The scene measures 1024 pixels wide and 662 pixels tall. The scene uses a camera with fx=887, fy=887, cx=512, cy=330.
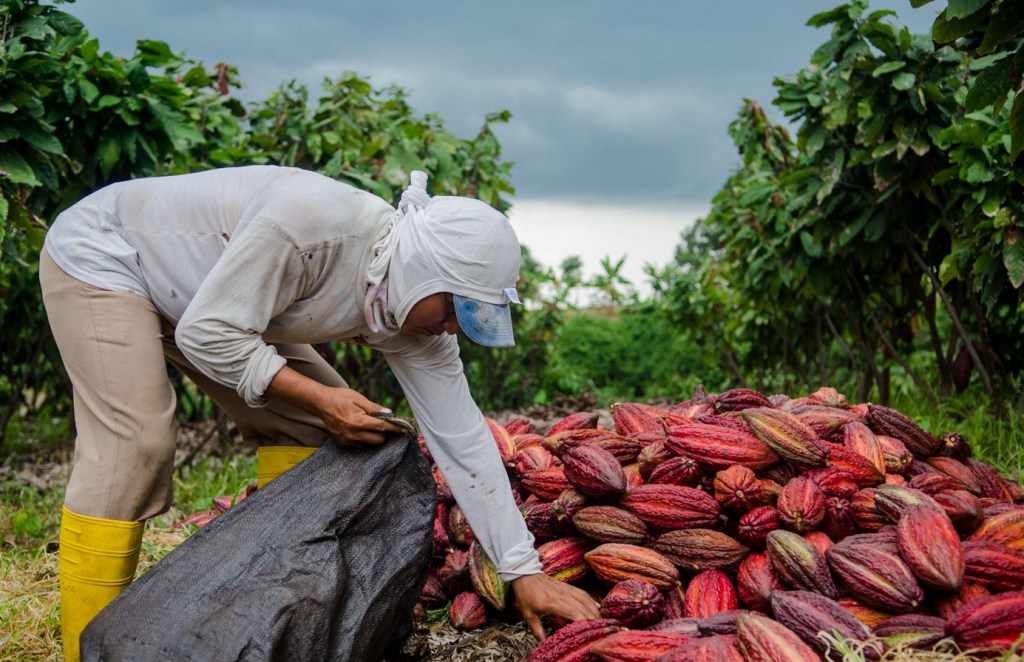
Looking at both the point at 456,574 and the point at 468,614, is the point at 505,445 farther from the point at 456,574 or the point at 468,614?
the point at 468,614

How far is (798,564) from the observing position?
8.54 ft

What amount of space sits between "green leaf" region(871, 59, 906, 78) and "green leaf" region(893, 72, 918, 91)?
0.18ft

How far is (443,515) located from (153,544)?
1467mm

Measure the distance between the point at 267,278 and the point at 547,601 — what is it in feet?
4.23

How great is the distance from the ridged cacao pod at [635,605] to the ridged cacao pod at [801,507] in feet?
1.60

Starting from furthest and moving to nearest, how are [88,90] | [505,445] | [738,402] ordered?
[88,90] < [738,402] < [505,445]

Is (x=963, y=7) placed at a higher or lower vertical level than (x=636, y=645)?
higher

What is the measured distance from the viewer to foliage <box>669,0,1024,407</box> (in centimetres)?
464

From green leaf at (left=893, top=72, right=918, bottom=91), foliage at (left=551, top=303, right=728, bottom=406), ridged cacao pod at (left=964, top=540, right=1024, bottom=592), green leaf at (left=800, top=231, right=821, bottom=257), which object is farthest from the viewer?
foliage at (left=551, top=303, right=728, bottom=406)

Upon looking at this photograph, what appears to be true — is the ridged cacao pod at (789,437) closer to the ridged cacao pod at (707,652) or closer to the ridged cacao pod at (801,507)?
the ridged cacao pod at (801,507)

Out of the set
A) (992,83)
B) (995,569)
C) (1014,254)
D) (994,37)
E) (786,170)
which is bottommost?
(995,569)

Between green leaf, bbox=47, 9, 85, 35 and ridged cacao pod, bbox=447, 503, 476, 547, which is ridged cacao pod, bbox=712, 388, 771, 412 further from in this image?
green leaf, bbox=47, 9, 85, 35

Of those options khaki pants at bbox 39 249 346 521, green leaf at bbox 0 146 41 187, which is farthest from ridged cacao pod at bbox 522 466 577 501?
green leaf at bbox 0 146 41 187

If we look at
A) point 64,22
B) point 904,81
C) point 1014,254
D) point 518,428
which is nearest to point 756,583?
point 518,428
